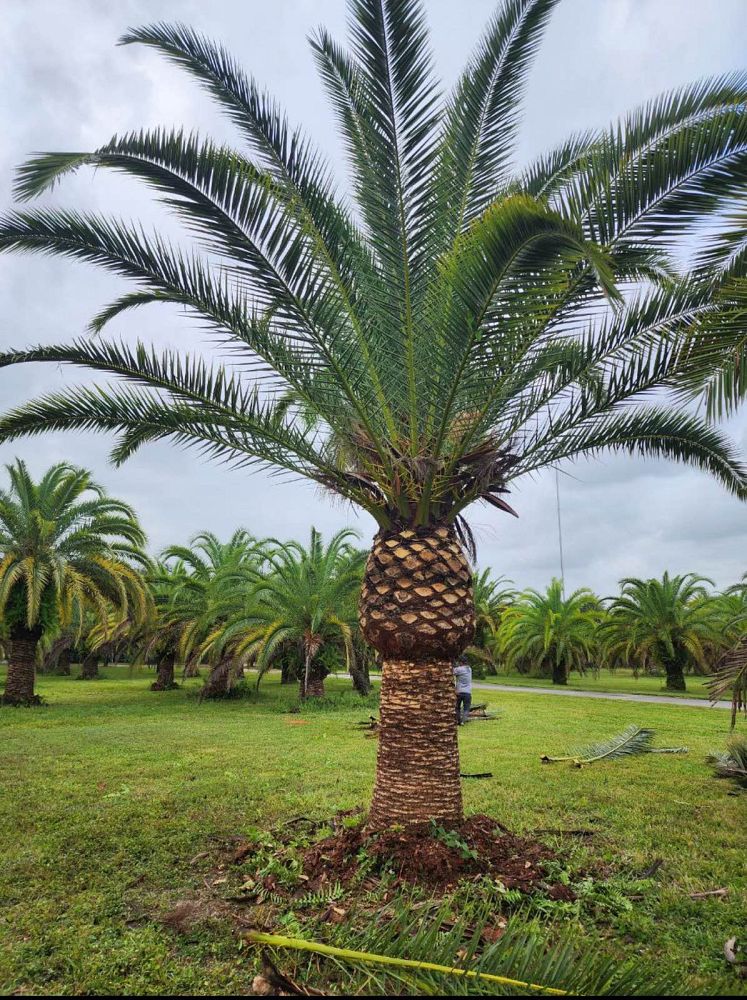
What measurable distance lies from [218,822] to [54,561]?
11190 millimetres

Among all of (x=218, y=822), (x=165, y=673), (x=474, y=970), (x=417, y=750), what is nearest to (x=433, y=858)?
A: (x=417, y=750)

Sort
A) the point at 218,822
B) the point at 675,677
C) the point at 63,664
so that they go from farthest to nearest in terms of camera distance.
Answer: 1. the point at 63,664
2. the point at 675,677
3. the point at 218,822

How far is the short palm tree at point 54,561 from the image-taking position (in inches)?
595

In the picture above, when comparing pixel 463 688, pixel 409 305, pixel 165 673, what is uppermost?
pixel 409 305

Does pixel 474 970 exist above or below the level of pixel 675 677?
above

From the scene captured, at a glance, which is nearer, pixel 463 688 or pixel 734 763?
pixel 734 763

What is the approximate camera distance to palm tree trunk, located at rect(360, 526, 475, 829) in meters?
5.03

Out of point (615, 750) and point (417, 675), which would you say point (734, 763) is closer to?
point (615, 750)

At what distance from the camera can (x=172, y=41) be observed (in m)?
5.23

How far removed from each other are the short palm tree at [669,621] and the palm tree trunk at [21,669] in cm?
1960

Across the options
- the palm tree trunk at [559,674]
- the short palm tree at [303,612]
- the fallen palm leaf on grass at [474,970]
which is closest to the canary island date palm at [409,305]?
the fallen palm leaf on grass at [474,970]

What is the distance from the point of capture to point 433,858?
4.49 meters

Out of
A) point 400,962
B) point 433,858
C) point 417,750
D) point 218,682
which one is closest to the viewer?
point 400,962

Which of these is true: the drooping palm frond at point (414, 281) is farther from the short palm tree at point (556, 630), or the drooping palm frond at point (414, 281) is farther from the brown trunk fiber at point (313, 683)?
the short palm tree at point (556, 630)
